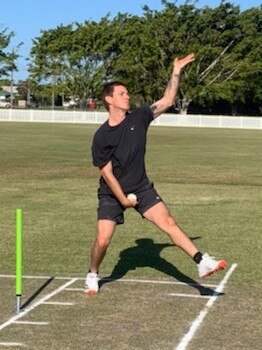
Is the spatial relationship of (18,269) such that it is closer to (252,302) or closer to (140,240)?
(252,302)

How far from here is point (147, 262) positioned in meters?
8.82

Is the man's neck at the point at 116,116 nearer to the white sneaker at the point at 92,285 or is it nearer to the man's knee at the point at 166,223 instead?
the man's knee at the point at 166,223

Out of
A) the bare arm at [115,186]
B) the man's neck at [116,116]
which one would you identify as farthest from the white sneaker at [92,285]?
the man's neck at [116,116]

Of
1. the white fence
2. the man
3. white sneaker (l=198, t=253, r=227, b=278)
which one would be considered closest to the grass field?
white sneaker (l=198, t=253, r=227, b=278)

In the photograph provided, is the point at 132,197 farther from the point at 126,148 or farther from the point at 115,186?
the point at 126,148

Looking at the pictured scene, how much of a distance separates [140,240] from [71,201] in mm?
4763

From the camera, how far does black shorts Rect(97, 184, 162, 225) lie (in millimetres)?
6840

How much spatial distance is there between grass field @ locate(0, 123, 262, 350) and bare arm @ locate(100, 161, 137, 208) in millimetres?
942

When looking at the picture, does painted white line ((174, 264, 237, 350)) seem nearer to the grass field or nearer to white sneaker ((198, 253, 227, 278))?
the grass field

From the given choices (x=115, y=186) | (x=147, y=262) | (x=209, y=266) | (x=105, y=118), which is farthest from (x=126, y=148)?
(x=105, y=118)

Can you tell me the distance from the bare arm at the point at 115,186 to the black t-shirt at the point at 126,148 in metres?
0.07

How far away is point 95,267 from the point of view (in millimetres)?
7043

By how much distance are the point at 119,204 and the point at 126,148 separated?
0.57m

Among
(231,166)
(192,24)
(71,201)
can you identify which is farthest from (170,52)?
(71,201)
